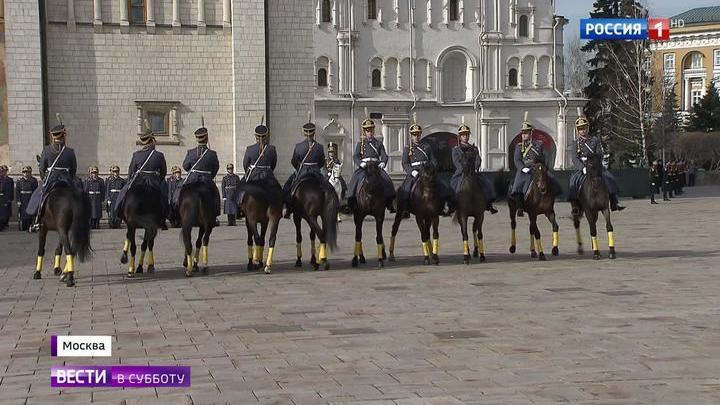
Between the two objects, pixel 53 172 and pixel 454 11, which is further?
pixel 454 11

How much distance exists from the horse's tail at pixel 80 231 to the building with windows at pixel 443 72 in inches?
2419

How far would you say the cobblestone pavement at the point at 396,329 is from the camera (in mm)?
7941

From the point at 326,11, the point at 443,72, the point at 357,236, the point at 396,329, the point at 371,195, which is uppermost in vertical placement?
the point at 326,11

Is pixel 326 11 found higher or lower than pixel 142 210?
higher

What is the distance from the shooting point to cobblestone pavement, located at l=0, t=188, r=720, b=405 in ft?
26.1

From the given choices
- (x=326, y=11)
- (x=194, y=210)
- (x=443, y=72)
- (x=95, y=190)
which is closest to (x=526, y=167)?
(x=194, y=210)

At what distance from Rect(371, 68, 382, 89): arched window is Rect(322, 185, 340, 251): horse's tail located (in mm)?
62309

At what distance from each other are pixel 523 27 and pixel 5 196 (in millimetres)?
53835

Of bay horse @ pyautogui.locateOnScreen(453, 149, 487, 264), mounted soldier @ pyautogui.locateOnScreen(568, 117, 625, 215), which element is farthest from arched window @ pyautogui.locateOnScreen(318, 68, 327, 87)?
bay horse @ pyautogui.locateOnScreen(453, 149, 487, 264)

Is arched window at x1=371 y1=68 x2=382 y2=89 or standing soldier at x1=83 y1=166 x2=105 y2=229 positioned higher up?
arched window at x1=371 y1=68 x2=382 y2=89

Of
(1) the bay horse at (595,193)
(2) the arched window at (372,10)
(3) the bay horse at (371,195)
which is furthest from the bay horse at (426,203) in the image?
(2) the arched window at (372,10)

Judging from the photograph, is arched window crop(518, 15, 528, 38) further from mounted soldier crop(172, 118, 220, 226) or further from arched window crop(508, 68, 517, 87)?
mounted soldier crop(172, 118, 220, 226)

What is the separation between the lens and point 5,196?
32656 millimetres

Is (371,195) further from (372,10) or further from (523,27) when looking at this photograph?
(523,27)
